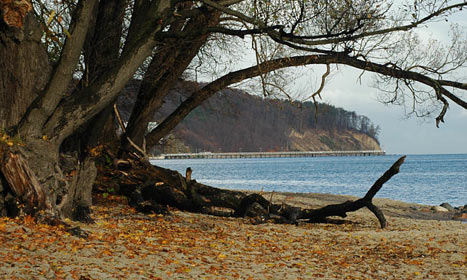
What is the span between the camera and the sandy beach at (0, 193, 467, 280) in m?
5.97

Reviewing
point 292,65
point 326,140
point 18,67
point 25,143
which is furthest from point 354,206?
point 326,140

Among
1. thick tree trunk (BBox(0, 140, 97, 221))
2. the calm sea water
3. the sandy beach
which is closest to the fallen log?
the sandy beach

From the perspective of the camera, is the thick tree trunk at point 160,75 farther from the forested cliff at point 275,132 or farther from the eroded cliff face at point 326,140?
the eroded cliff face at point 326,140

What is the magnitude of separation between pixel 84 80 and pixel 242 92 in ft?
19.1

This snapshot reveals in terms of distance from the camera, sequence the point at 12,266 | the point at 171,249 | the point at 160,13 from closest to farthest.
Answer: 1. the point at 12,266
2. the point at 171,249
3. the point at 160,13

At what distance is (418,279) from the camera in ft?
22.1

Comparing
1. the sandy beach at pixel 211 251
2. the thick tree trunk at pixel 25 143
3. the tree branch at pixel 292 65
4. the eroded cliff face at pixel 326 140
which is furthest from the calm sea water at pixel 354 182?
the eroded cliff face at pixel 326 140

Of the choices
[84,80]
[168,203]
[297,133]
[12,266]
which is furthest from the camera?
[297,133]

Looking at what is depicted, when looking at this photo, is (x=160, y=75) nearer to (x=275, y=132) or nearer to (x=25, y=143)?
(x=25, y=143)

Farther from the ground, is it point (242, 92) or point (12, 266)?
point (242, 92)

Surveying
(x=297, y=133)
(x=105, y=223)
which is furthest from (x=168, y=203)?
(x=297, y=133)

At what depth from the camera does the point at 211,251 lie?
7645 mm

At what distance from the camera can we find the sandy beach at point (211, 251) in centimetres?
597

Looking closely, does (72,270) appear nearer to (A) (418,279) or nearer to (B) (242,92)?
(A) (418,279)
